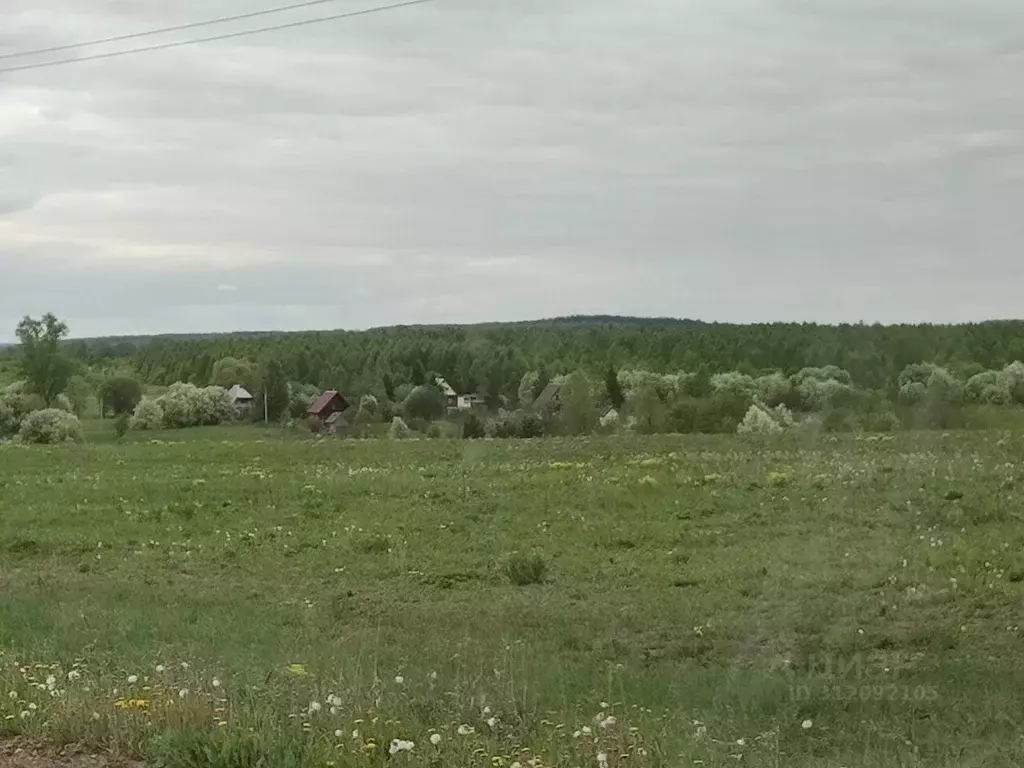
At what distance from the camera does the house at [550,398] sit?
2448cm

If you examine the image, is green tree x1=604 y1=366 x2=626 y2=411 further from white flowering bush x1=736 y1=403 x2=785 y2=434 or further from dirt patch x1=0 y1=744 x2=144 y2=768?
dirt patch x1=0 y1=744 x2=144 y2=768

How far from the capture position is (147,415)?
1224 inches

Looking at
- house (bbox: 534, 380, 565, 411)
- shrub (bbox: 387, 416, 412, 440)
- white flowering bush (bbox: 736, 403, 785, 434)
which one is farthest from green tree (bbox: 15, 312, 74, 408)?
white flowering bush (bbox: 736, 403, 785, 434)

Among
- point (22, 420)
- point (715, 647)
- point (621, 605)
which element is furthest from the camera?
point (22, 420)

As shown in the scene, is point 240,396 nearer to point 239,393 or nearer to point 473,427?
point 239,393

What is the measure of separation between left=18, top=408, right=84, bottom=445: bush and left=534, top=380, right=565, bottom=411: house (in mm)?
13383

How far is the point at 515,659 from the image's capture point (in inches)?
313

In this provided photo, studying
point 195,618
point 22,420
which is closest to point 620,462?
point 195,618

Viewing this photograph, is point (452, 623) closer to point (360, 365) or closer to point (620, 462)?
point (620, 462)

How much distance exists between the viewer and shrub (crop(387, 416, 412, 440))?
79.4 ft

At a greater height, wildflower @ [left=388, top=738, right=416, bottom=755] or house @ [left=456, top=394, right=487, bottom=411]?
house @ [left=456, top=394, right=487, bottom=411]

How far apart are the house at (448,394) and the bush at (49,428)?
12.4m

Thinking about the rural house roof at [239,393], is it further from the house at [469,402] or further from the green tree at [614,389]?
the green tree at [614,389]

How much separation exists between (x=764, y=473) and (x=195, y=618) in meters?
8.60
